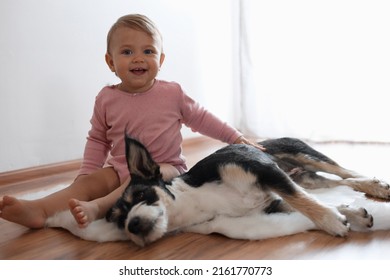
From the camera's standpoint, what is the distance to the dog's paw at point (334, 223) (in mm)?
→ 1172

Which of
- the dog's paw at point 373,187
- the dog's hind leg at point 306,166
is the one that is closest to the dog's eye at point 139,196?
the dog's hind leg at point 306,166

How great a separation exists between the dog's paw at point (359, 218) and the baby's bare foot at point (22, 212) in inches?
38.1

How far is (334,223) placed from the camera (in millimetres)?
1187

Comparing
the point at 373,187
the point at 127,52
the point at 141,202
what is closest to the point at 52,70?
the point at 127,52

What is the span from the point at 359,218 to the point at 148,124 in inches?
32.7

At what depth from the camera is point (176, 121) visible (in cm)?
172

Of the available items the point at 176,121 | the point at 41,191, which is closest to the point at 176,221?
the point at 176,121

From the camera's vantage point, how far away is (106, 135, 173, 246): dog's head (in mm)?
1189

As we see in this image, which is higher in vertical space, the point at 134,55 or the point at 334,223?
the point at 134,55

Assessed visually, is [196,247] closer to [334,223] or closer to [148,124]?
[334,223]

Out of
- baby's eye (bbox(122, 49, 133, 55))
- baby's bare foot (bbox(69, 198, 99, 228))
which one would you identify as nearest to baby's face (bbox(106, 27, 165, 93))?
baby's eye (bbox(122, 49, 133, 55))

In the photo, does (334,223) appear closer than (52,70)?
Yes

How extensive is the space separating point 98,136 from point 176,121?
0.32 m
